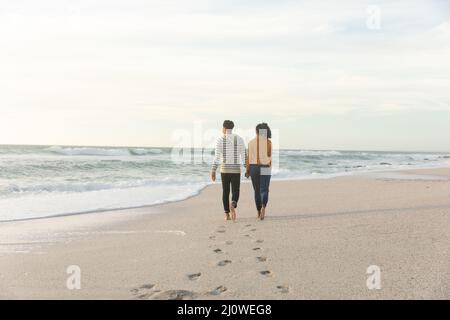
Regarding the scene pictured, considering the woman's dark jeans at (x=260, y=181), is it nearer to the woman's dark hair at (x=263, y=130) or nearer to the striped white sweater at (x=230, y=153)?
the striped white sweater at (x=230, y=153)

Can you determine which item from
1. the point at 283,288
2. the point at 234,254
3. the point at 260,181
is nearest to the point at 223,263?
the point at 234,254

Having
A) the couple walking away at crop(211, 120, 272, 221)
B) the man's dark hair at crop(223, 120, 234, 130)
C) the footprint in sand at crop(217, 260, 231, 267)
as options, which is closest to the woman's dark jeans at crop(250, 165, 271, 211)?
the couple walking away at crop(211, 120, 272, 221)

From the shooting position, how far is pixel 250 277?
414cm

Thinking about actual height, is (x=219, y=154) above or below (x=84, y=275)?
above

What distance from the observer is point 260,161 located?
7.87 m

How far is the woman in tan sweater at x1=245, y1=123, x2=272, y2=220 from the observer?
25.8 feet

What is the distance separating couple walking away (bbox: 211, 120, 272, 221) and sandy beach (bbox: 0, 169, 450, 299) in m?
0.52

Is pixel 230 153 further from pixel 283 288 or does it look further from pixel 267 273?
pixel 283 288

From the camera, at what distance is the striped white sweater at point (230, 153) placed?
7840 millimetres

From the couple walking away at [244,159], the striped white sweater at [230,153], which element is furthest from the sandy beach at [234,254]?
the striped white sweater at [230,153]
